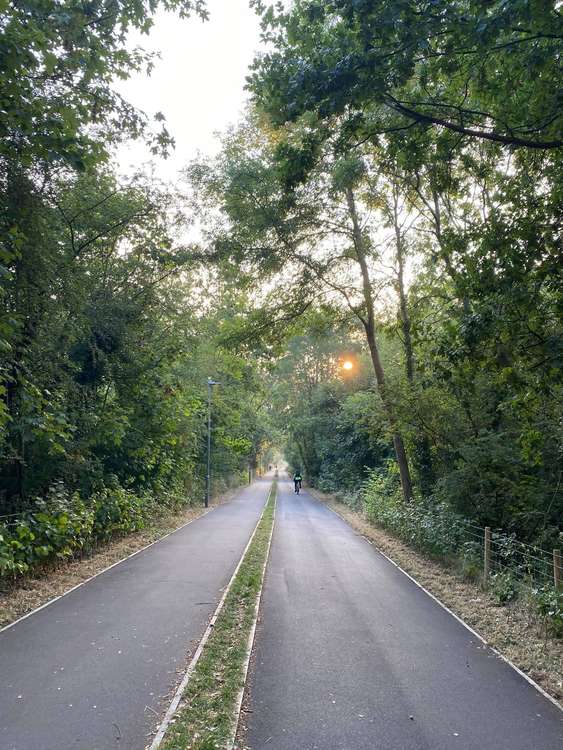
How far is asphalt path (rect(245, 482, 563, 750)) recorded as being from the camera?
420 centimetres

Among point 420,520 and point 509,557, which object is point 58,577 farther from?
point 420,520

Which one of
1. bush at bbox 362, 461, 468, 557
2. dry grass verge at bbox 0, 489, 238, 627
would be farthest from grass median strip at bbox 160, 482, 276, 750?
bush at bbox 362, 461, 468, 557

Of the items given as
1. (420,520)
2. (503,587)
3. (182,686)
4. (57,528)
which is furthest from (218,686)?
(420,520)

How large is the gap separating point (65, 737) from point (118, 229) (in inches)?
446

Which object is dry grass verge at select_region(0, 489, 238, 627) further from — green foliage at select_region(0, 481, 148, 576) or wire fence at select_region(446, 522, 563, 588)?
wire fence at select_region(446, 522, 563, 588)

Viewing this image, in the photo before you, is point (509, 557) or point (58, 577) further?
point (509, 557)

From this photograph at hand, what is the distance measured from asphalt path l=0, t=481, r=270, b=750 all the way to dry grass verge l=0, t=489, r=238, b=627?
0.89 feet

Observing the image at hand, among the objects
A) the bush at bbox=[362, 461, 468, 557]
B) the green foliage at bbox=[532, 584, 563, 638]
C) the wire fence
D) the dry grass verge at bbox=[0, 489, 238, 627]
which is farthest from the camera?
the bush at bbox=[362, 461, 468, 557]

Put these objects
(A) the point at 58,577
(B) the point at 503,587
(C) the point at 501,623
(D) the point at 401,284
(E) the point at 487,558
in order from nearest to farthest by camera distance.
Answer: (C) the point at 501,623 → (B) the point at 503,587 → (A) the point at 58,577 → (E) the point at 487,558 → (D) the point at 401,284

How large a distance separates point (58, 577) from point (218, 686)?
5510 millimetres

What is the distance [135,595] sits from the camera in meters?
8.46

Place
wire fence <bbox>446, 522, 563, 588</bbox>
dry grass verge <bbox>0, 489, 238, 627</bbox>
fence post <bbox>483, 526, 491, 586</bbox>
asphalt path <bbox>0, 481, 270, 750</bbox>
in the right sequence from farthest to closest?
fence post <bbox>483, 526, 491, 586</bbox> < wire fence <bbox>446, 522, 563, 588</bbox> < dry grass verge <bbox>0, 489, 238, 627</bbox> < asphalt path <bbox>0, 481, 270, 750</bbox>

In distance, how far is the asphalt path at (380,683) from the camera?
4.20m

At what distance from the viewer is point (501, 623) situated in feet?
23.7
